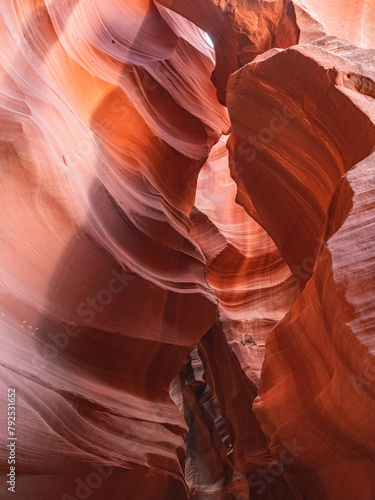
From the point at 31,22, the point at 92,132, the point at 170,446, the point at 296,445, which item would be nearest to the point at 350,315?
the point at 296,445

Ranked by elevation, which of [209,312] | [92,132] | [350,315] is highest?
[92,132]

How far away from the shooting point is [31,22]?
4715mm

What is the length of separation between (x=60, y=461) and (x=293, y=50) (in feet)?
10.2

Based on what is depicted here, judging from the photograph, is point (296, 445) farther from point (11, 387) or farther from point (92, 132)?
point (92, 132)

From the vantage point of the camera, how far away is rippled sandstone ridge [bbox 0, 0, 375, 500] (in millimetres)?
3123

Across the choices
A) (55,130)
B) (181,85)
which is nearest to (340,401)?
(55,130)

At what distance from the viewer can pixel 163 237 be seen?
531 cm

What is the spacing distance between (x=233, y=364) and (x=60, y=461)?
144 inches

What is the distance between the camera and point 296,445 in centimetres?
354

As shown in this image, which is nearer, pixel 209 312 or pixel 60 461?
pixel 60 461

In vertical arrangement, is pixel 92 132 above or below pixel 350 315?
above

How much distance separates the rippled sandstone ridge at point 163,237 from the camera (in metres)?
3.12

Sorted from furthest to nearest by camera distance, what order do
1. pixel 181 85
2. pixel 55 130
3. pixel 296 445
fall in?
pixel 181 85, pixel 55 130, pixel 296 445

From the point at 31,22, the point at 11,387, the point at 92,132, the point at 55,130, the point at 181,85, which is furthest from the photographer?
the point at 181,85
